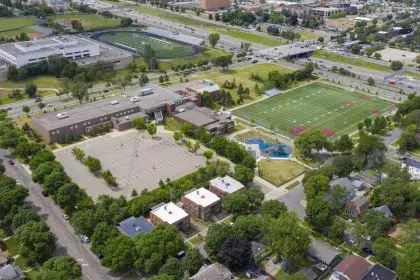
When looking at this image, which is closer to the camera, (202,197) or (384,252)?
(384,252)

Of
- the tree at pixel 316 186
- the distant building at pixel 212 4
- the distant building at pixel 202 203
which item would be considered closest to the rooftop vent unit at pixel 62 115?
the distant building at pixel 202 203

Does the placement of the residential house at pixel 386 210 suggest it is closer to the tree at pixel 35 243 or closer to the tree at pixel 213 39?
the tree at pixel 35 243

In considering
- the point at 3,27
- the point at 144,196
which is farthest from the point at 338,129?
the point at 3,27

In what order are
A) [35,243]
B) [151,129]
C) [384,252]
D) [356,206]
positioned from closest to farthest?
[384,252], [35,243], [356,206], [151,129]

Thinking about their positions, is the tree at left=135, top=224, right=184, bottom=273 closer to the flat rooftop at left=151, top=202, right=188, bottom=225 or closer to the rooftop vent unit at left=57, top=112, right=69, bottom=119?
the flat rooftop at left=151, top=202, right=188, bottom=225

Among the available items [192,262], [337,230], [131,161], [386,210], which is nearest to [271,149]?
[386,210]

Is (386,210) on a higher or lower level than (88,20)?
lower

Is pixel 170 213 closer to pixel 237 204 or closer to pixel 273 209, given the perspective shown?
pixel 237 204
